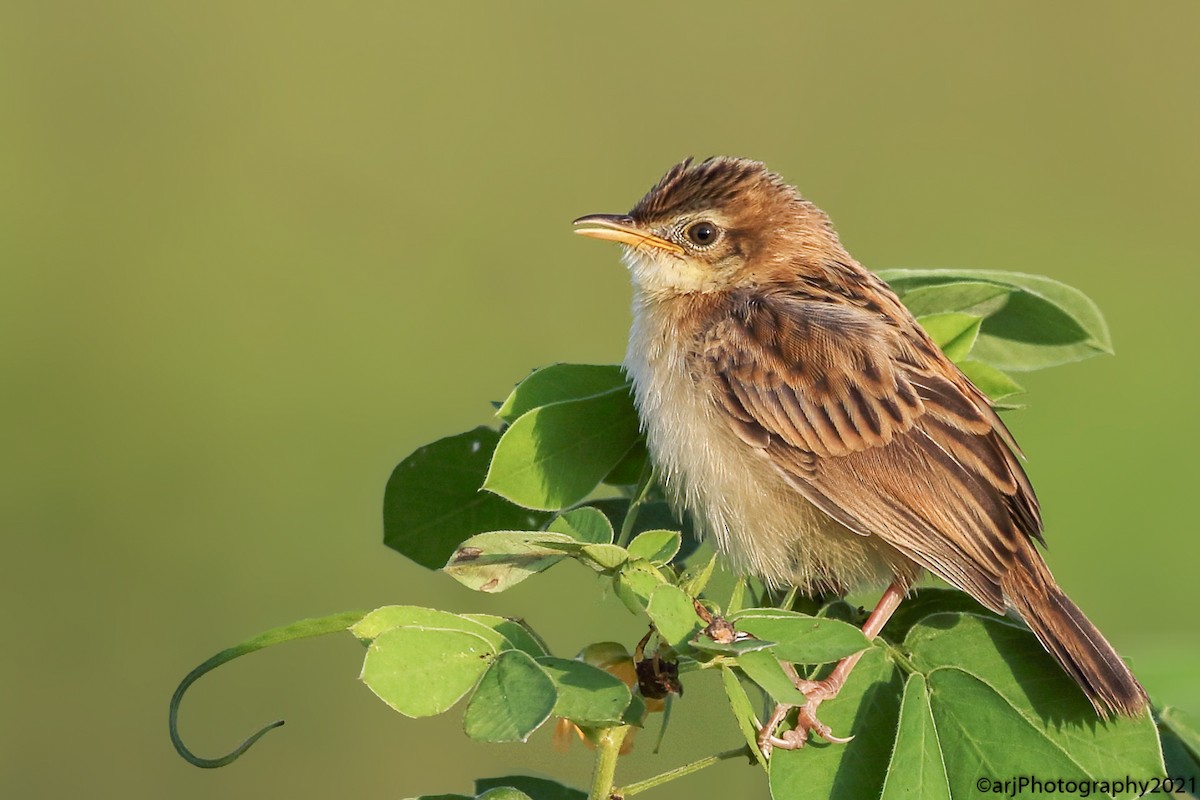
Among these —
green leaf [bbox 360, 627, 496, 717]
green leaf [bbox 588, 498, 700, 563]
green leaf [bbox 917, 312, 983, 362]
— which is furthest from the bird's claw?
green leaf [bbox 917, 312, 983, 362]

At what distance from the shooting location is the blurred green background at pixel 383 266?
302 inches

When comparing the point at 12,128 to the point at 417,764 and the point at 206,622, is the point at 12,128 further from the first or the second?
the point at 417,764

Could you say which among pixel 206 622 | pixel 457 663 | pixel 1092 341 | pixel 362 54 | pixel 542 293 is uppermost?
pixel 362 54

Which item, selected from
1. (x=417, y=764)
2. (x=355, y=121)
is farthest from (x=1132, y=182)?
(x=417, y=764)

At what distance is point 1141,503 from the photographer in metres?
8.12

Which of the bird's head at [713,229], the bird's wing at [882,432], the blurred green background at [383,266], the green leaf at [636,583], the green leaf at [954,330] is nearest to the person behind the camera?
the green leaf at [636,583]

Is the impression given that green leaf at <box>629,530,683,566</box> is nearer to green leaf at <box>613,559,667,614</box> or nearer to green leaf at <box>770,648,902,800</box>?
green leaf at <box>613,559,667,614</box>

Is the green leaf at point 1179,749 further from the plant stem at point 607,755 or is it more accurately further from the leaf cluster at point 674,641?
the plant stem at point 607,755

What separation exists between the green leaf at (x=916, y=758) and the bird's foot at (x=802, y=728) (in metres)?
0.12

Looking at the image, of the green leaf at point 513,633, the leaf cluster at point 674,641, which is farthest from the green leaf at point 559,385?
the green leaf at point 513,633

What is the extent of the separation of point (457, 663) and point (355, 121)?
985cm

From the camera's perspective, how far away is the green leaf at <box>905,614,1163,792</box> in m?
2.40

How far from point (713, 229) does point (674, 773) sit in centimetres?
217

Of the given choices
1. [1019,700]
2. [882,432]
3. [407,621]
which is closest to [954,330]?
[882,432]
